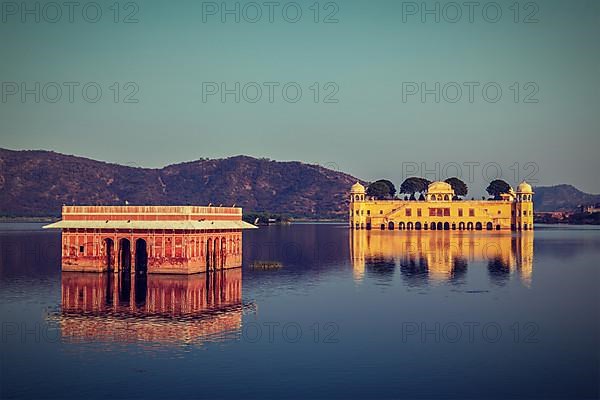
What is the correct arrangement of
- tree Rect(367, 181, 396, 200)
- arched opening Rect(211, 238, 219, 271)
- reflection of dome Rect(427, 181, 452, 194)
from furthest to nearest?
tree Rect(367, 181, 396, 200), reflection of dome Rect(427, 181, 452, 194), arched opening Rect(211, 238, 219, 271)

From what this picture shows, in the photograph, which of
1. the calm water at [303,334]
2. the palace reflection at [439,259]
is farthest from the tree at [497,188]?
the calm water at [303,334]

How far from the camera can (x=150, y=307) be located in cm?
4062

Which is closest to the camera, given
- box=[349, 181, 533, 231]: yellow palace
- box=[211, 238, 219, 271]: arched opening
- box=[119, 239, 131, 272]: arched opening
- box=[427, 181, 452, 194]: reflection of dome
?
box=[119, 239, 131, 272]: arched opening

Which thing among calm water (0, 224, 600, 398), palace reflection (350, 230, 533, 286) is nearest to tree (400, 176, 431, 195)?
palace reflection (350, 230, 533, 286)

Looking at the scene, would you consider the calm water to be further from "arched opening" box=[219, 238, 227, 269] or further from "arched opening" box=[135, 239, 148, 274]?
"arched opening" box=[135, 239, 148, 274]

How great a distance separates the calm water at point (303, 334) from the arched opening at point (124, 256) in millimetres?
2140

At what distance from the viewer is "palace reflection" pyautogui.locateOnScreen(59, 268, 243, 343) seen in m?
33.9

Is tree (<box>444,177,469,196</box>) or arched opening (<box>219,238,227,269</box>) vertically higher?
tree (<box>444,177,469,196</box>)

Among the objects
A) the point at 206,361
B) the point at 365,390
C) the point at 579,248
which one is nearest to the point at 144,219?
the point at 206,361

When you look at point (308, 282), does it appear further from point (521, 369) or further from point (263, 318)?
point (521, 369)

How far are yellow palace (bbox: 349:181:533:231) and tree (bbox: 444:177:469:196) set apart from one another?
1499cm

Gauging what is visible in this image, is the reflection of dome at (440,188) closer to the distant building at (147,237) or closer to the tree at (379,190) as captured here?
the tree at (379,190)

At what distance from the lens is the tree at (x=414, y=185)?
180125mm

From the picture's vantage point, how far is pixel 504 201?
6260 inches
